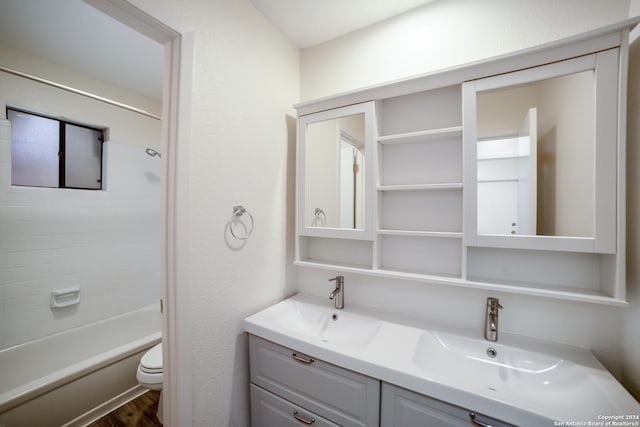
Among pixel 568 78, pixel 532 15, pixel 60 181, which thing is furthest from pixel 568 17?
pixel 60 181

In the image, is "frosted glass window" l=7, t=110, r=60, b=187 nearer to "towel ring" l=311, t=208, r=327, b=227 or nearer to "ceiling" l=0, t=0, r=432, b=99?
"ceiling" l=0, t=0, r=432, b=99

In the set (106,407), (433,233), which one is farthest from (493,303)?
(106,407)

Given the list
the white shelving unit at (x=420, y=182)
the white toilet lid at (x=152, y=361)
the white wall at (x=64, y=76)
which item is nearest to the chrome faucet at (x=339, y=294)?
the white shelving unit at (x=420, y=182)

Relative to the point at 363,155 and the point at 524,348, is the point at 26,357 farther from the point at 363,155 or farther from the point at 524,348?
the point at 524,348

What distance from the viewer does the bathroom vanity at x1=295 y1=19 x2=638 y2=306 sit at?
850mm

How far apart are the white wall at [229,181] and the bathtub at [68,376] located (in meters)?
1.15

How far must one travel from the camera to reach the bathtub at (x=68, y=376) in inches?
52.9

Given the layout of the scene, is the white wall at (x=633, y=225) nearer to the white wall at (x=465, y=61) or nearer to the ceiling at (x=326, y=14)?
the white wall at (x=465, y=61)

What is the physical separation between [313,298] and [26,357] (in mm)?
2092

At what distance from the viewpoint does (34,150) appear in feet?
6.01

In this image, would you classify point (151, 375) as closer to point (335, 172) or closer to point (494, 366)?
point (335, 172)

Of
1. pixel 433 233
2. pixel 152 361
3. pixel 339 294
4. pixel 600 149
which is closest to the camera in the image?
pixel 600 149

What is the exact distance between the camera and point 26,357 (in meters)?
1.65

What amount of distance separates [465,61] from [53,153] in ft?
10.1
